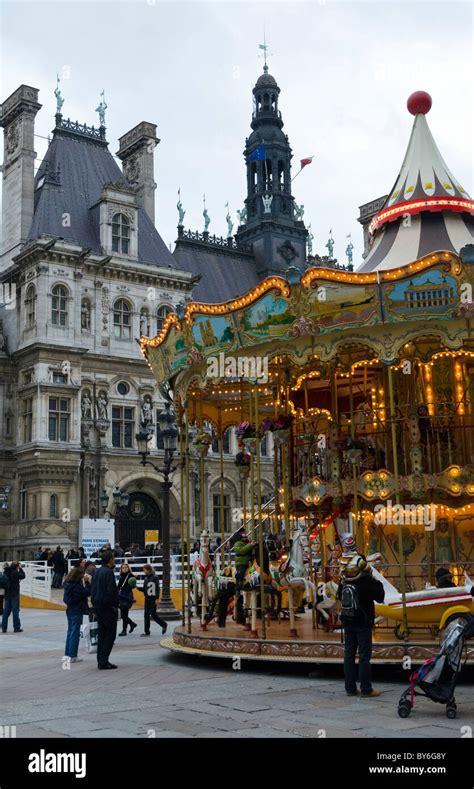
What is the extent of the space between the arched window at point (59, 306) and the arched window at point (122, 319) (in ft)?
9.59

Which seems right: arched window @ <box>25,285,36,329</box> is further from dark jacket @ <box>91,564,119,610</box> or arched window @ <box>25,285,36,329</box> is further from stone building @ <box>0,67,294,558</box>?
dark jacket @ <box>91,564,119,610</box>

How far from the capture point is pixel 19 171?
44.2 metres

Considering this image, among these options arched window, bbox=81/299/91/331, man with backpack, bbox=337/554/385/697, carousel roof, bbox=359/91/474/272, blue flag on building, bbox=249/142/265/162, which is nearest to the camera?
man with backpack, bbox=337/554/385/697

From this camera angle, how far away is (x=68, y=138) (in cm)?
4781

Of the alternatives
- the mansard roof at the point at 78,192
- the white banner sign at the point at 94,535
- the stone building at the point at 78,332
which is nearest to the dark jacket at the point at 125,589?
the white banner sign at the point at 94,535

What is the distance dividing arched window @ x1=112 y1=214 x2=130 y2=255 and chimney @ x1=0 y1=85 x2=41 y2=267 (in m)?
4.17

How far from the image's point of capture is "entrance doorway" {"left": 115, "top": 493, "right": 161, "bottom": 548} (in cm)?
4234

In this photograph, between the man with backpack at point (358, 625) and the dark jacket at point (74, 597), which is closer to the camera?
the man with backpack at point (358, 625)

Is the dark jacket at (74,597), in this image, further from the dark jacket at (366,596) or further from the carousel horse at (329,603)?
the dark jacket at (366,596)

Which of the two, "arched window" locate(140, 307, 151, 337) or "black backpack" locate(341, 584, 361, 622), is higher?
"arched window" locate(140, 307, 151, 337)

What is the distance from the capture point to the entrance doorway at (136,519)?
42344 millimetres

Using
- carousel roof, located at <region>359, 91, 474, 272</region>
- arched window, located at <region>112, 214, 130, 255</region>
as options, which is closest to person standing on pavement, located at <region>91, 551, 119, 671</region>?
carousel roof, located at <region>359, 91, 474, 272</region>
